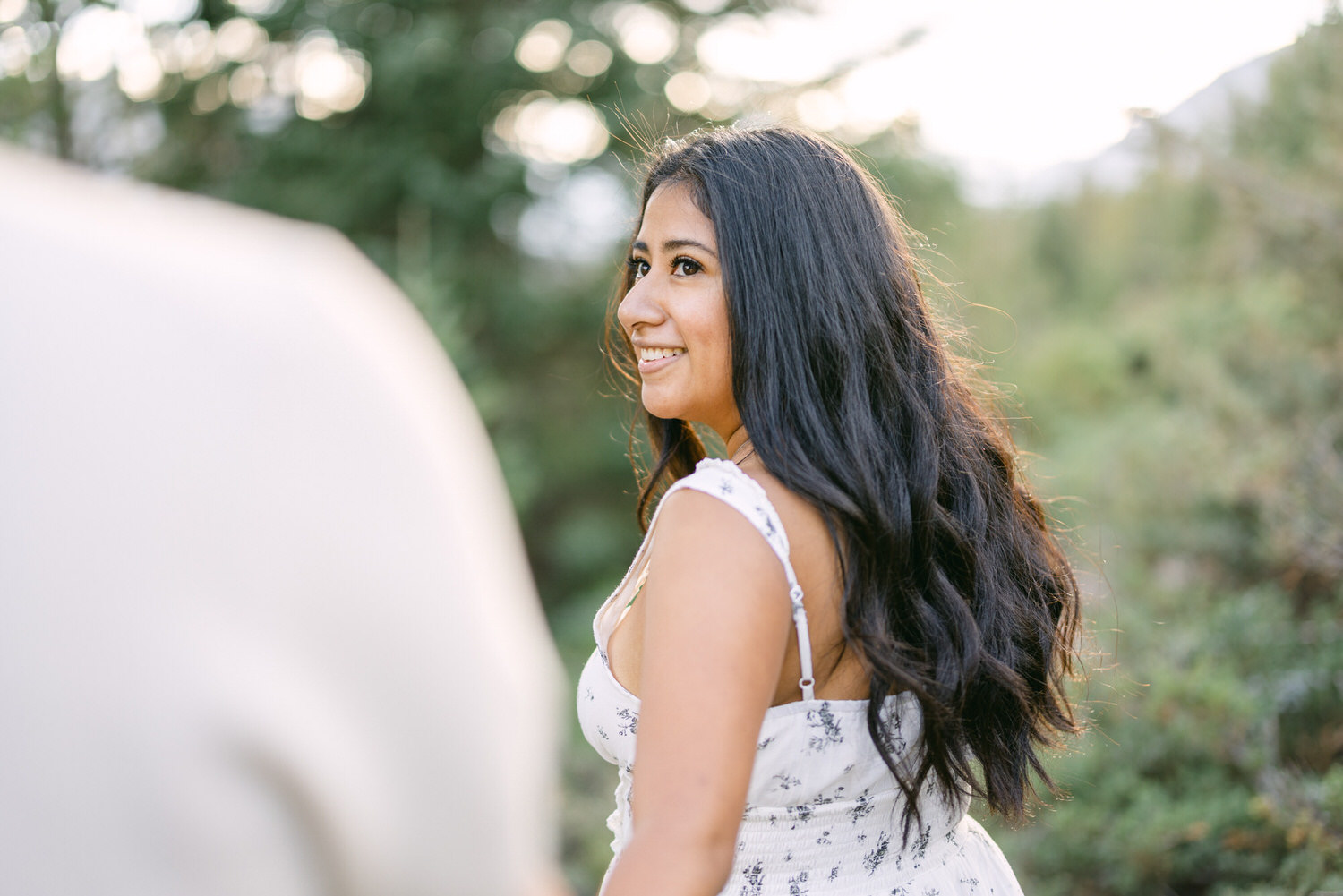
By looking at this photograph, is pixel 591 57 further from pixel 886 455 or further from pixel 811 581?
pixel 811 581

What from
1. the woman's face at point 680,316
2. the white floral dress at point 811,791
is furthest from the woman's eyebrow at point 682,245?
the white floral dress at point 811,791

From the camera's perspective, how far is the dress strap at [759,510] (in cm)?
134

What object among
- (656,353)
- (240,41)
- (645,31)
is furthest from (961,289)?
(656,353)

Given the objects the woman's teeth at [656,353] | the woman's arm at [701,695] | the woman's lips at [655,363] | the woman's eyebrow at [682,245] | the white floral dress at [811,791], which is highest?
the woman's eyebrow at [682,245]

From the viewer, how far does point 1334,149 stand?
4441 millimetres

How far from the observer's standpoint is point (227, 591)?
453 mm

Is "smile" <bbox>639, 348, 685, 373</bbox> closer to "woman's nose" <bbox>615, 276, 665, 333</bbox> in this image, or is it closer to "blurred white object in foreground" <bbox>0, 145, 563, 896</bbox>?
"woman's nose" <bbox>615, 276, 665, 333</bbox>

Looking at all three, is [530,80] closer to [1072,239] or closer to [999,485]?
[999,485]

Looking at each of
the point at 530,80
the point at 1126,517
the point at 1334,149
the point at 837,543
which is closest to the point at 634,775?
the point at 837,543

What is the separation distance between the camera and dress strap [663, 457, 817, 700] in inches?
52.6

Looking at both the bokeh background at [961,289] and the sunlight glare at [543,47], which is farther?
the sunlight glare at [543,47]

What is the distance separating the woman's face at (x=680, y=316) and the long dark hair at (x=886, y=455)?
4 cm

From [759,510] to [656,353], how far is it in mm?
613

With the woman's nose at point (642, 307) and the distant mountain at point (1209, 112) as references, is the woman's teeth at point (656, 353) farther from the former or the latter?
the distant mountain at point (1209, 112)
